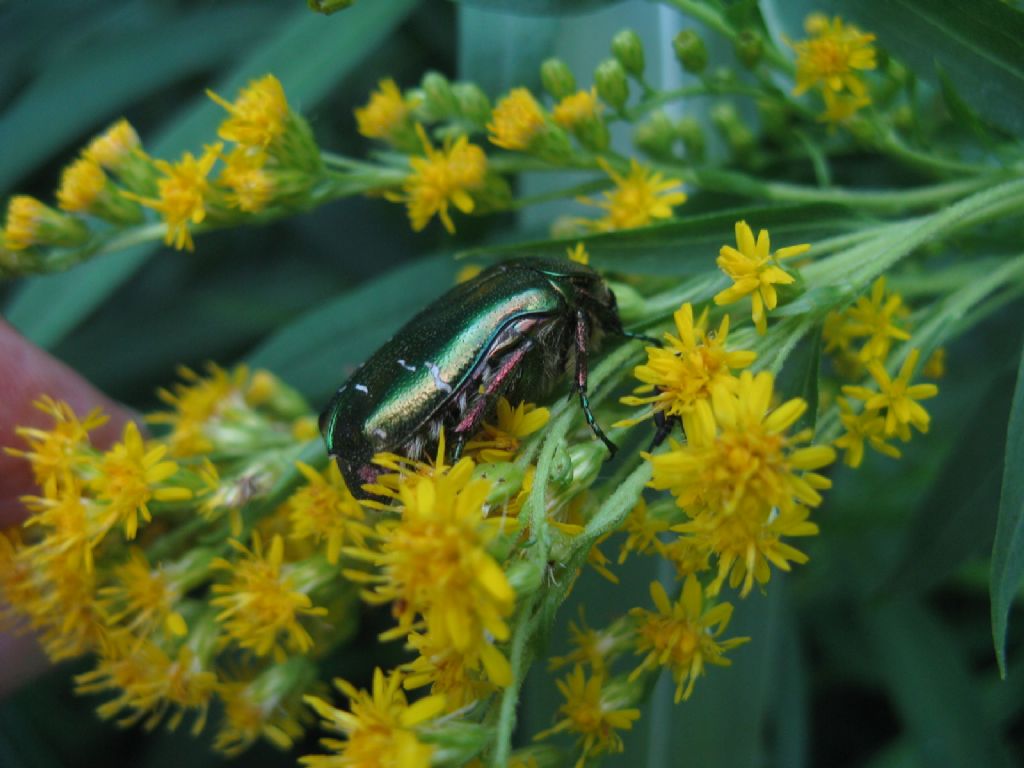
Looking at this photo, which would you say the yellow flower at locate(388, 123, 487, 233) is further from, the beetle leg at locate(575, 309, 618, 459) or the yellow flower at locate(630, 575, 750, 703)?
the yellow flower at locate(630, 575, 750, 703)

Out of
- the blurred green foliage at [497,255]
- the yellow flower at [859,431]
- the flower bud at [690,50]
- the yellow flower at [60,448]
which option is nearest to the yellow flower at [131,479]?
the yellow flower at [60,448]

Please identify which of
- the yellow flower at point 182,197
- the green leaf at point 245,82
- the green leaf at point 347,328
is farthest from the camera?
the green leaf at point 245,82

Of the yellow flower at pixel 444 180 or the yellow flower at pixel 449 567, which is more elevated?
the yellow flower at pixel 444 180

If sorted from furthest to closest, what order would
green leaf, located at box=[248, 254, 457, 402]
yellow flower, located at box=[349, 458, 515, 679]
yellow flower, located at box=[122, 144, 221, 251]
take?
green leaf, located at box=[248, 254, 457, 402] → yellow flower, located at box=[122, 144, 221, 251] → yellow flower, located at box=[349, 458, 515, 679]

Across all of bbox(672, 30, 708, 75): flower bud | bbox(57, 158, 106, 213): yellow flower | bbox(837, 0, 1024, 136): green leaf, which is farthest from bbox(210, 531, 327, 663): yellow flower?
bbox(837, 0, 1024, 136): green leaf

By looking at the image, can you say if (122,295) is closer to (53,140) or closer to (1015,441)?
(53,140)

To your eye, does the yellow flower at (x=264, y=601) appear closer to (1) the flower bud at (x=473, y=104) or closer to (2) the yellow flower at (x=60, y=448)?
(2) the yellow flower at (x=60, y=448)
